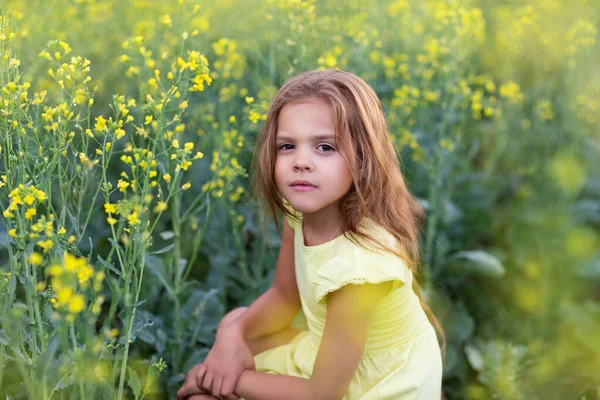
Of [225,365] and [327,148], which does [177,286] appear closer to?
[225,365]

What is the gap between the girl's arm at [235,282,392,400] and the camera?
188cm

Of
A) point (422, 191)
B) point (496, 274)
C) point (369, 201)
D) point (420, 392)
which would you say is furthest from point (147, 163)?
point (422, 191)

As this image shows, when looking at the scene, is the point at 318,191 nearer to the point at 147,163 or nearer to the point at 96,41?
the point at 147,163

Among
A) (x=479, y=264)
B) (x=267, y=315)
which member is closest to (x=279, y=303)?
(x=267, y=315)

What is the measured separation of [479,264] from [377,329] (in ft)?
3.96

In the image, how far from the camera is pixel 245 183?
319 centimetres

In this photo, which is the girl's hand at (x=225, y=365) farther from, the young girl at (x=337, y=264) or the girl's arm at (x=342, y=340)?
the girl's arm at (x=342, y=340)

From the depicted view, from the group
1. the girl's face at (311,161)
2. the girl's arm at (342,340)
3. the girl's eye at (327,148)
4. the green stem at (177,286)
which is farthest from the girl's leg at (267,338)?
the girl's eye at (327,148)

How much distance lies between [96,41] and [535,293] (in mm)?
2599

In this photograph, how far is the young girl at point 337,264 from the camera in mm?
1892

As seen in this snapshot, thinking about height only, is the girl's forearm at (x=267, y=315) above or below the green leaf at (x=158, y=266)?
below

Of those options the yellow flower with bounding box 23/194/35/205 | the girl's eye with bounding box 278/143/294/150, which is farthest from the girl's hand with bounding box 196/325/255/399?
the yellow flower with bounding box 23/194/35/205

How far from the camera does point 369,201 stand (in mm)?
2016

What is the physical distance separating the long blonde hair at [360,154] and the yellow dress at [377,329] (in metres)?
0.06
